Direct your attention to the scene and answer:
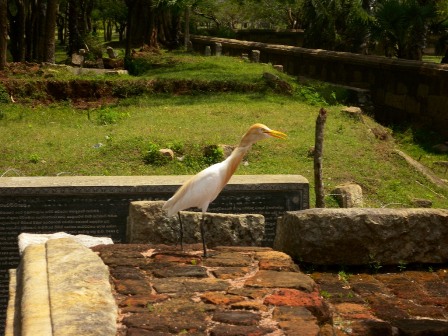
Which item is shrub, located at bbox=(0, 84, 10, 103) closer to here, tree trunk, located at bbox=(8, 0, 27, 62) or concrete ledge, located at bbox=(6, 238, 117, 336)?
tree trunk, located at bbox=(8, 0, 27, 62)

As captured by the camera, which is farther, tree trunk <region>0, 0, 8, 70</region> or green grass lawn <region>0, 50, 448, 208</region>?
tree trunk <region>0, 0, 8, 70</region>

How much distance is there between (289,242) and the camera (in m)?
6.57

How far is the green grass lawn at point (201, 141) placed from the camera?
11.6 meters

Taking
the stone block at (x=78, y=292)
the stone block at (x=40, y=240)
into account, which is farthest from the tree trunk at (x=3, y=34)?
the stone block at (x=78, y=292)

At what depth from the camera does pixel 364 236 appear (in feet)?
21.4

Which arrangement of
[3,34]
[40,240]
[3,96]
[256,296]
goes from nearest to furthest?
[256,296] < [40,240] < [3,96] < [3,34]

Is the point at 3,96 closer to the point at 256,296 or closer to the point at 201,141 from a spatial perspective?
the point at 201,141

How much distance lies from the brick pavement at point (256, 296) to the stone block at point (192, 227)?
22.1 inches

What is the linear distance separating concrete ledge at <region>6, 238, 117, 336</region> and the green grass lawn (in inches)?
226

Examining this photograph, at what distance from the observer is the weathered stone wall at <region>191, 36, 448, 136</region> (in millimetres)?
16844

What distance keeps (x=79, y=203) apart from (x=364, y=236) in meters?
2.94

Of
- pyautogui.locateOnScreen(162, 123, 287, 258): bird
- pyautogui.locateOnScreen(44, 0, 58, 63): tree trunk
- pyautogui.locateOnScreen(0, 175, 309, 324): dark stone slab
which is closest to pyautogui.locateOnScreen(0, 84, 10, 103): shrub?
pyautogui.locateOnScreen(44, 0, 58, 63): tree trunk

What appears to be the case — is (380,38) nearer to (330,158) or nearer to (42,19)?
(330,158)

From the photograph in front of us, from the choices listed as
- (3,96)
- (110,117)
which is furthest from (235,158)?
(3,96)
